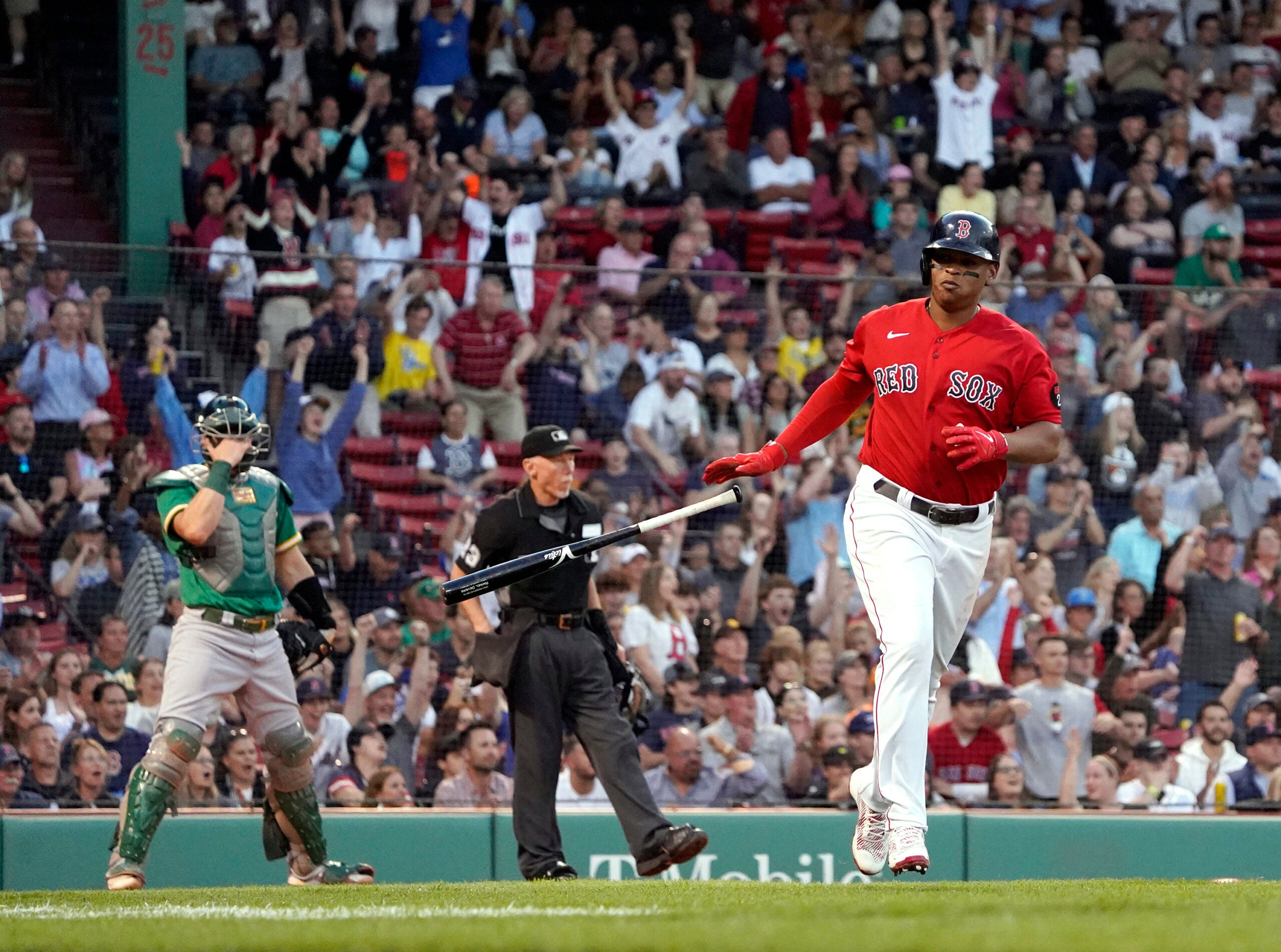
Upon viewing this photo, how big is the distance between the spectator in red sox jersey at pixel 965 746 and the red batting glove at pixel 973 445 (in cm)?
430

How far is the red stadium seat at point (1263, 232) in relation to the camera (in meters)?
15.1

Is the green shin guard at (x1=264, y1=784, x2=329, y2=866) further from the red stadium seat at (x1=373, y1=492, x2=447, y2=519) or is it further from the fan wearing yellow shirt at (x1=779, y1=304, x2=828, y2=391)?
the fan wearing yellow shirt at (x1=779, y1=304, x2=828, y2=391)

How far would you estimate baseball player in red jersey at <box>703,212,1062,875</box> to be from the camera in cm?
591

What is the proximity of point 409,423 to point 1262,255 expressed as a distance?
8.00 meters

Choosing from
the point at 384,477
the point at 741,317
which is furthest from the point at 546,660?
the point at 741,317

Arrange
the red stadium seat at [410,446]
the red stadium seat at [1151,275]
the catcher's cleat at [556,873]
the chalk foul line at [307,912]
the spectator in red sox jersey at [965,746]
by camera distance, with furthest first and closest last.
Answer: the red stadium seat at [1151,275] < the red stadium seat at [410,446] < the spectator in red sox jersey at [965,746] < the catcher's cleat at [556,873] < the chalk foul line at [307,912]

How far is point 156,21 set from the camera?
13422mm

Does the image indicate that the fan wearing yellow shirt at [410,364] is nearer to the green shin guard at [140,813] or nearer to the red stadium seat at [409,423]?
the red stadium seat at [409,423]

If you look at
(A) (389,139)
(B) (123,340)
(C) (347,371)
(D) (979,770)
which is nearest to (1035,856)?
(D) (979,770)

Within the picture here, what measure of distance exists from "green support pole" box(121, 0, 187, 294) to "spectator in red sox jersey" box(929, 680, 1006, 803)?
21.4 feet

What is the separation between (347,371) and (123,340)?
1.19m

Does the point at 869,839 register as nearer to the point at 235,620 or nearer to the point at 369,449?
the point at 235,620

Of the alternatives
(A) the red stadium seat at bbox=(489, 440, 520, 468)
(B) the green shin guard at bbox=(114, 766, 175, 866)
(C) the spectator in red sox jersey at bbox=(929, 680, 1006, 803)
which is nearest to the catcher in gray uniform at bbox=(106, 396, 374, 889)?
(B) the green shin guard at bbox=(114, 766, 175, 866)

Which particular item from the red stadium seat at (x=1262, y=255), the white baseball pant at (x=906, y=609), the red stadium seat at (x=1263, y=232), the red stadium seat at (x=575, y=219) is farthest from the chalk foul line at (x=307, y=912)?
the red stadium seat at (x=1263, y=232)
